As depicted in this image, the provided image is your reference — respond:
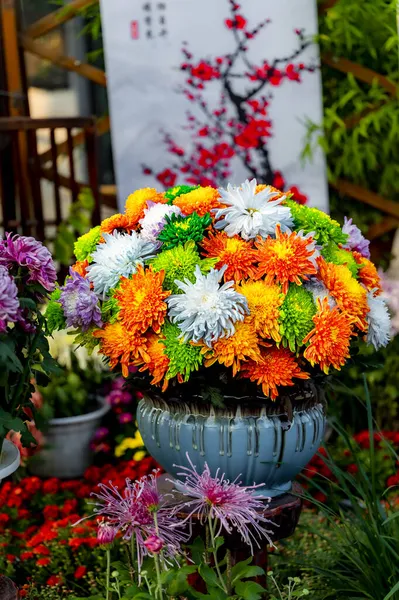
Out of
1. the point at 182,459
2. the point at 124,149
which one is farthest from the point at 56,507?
the point at 124,149

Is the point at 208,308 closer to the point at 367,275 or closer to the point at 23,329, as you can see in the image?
the point at 23,329

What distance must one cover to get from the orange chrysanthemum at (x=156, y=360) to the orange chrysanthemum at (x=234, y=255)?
7.5 inches

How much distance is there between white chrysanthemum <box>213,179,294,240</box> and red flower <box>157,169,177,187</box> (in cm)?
184

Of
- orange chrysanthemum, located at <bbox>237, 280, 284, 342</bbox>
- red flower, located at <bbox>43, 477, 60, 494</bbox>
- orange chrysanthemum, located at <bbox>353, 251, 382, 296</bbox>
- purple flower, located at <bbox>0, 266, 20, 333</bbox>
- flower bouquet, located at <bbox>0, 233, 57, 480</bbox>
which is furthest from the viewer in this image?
red flower, located at <bbox>43, 477, 60, 494</bbox>

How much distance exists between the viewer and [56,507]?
258cm

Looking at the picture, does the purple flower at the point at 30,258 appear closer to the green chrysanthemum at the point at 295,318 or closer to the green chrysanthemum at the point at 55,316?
the green chrysanthemum at the point at 55,316

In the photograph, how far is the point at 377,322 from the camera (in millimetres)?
1773

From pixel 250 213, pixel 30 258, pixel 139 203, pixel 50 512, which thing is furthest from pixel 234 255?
→ pixel 50 512

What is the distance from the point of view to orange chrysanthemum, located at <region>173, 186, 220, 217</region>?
5.77 feet

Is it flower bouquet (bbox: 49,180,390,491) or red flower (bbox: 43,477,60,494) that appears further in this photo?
red flower (bbox: 43,477,60,494)

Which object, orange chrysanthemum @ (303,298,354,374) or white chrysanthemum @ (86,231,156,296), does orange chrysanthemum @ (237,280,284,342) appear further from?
white chrysanthemum @ (86,231,156,296)

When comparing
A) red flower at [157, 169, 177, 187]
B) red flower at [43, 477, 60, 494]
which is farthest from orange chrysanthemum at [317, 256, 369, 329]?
red flower at [157, 169, 177, 187]

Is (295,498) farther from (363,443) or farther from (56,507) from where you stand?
(363,443)

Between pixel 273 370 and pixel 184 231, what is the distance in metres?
0.34
